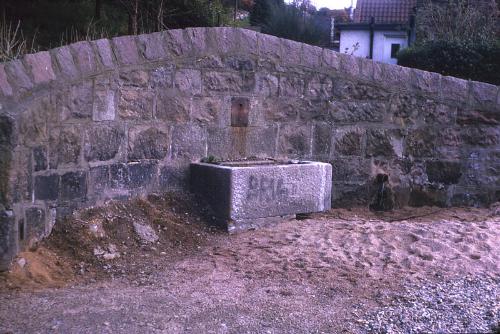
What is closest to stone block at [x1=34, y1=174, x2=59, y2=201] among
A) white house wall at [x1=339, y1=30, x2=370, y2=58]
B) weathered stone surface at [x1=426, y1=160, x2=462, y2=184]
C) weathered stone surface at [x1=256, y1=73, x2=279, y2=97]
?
weathered stone surface at [x1=256, y1=73, x2=279, y2=97]

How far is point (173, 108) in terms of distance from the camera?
531 centimetres

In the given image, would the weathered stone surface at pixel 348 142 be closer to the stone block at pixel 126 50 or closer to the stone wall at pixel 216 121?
the stone wall at pixel 216 121

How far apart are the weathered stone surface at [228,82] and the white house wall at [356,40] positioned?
15.1 meters

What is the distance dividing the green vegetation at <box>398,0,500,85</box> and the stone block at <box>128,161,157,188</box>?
666cm

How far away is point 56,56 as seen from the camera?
4473 mm

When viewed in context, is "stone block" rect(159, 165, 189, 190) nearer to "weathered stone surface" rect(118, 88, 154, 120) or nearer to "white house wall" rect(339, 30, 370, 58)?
"weathered stone surface" rect(118, 88, 154, 120)

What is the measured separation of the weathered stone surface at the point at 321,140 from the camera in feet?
19.8

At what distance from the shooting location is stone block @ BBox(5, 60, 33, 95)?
4.09 meters

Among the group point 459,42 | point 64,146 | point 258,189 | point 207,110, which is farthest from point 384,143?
point 459,42

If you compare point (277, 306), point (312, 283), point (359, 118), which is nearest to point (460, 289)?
point (312, 283)

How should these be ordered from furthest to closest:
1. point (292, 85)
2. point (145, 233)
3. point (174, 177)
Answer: point (292, 85), point (174, 177), point (145, 233)

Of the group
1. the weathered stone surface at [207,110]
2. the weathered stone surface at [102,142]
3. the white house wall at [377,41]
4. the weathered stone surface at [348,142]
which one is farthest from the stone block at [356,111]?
the white house wall at [377,41]

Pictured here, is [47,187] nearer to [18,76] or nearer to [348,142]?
[18,76]

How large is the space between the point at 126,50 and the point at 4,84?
1226mm
